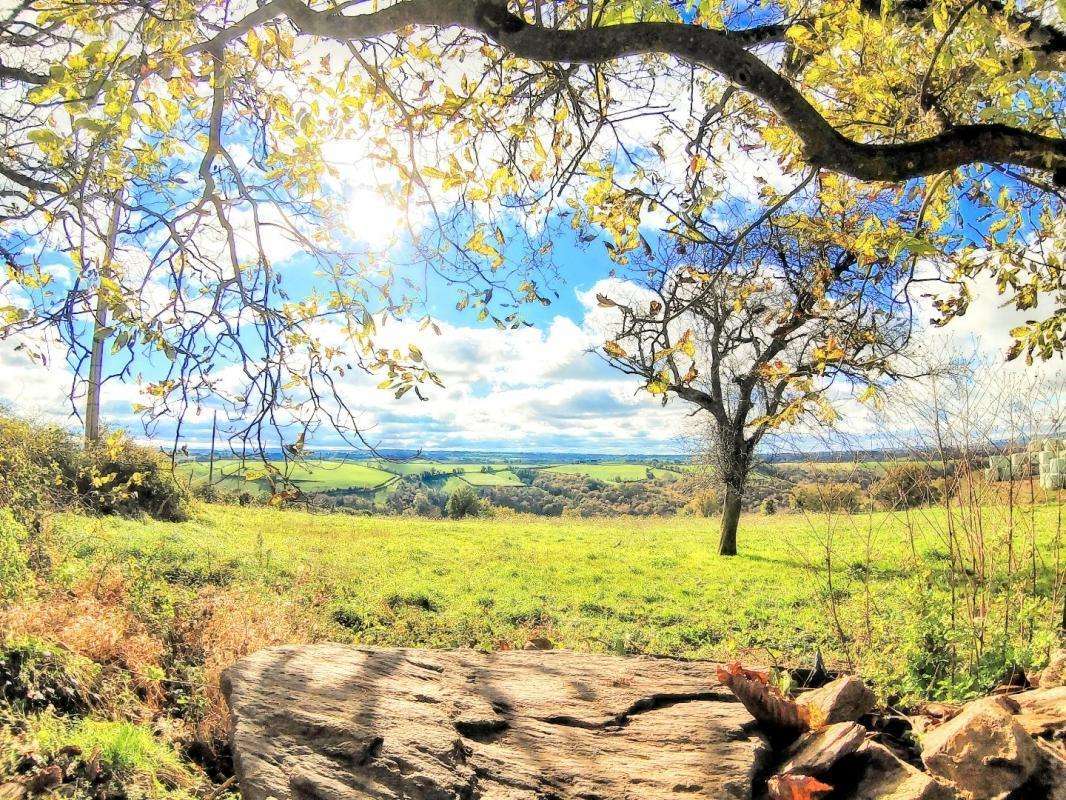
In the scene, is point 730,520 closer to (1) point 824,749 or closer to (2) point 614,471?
(1) point 824,749

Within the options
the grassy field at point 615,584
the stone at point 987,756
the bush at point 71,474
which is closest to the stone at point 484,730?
the stone at point 987,756

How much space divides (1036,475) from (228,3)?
8.40 m

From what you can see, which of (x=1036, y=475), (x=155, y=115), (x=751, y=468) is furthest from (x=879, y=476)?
(x=751, y=468)

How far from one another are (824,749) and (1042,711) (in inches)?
55.8

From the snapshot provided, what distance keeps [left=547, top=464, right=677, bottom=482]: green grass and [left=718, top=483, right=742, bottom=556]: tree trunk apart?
2863 cm

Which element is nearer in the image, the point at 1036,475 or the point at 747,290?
the point at 747,290

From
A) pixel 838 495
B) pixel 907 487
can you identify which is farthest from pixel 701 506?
pixel 838 495

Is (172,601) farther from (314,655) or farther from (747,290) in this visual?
(747,290)

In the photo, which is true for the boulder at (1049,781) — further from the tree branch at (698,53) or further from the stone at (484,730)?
the tree branch at (698,53)

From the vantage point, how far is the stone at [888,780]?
123 inches

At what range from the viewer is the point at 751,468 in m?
18.5

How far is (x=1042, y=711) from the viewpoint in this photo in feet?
12.1

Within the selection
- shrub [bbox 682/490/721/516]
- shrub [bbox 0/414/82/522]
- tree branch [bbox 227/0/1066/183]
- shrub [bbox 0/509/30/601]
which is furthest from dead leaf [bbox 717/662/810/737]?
shrub [bbox 682/490/721/516]

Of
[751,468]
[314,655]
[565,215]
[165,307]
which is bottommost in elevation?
[314,655]
